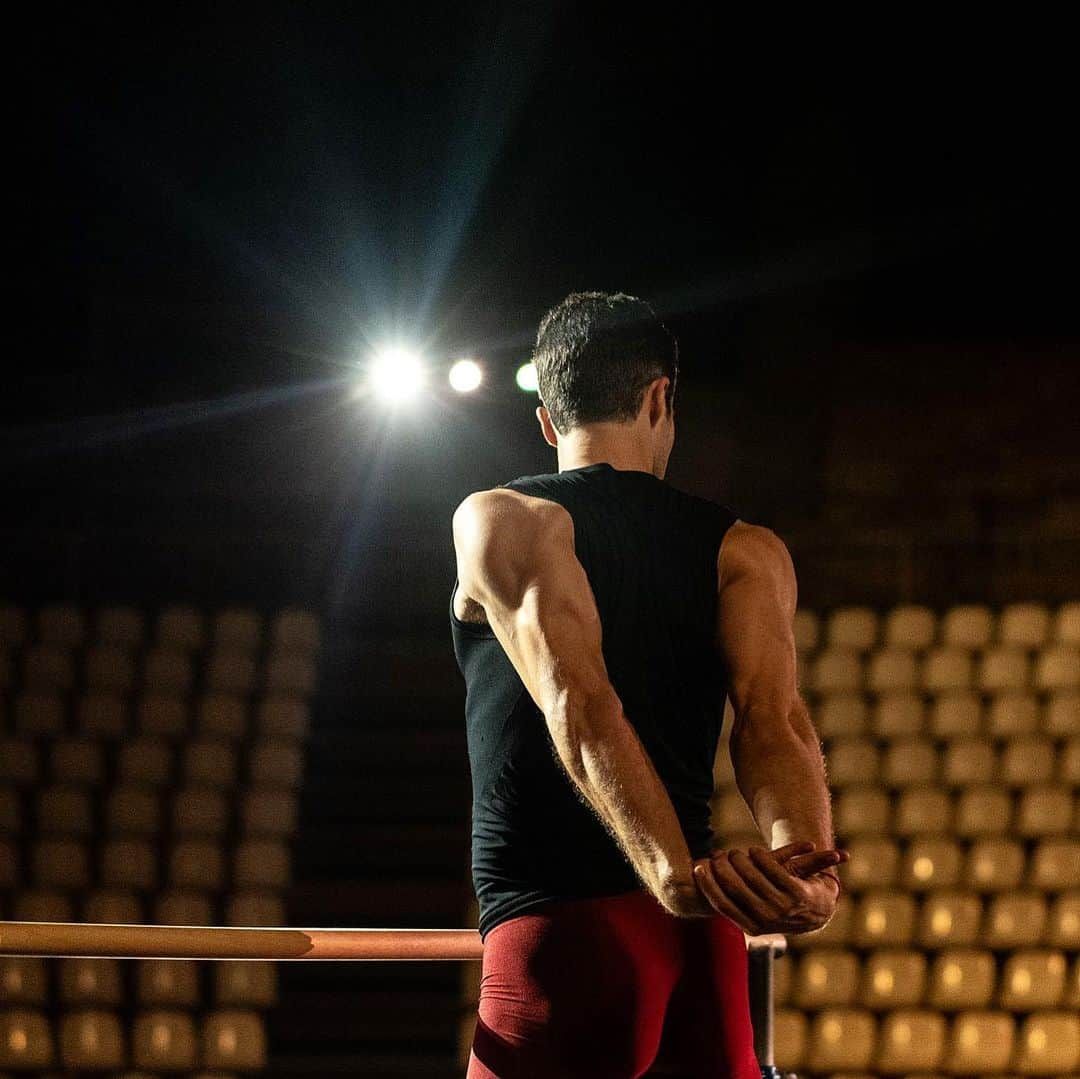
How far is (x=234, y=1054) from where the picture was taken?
4621 mm

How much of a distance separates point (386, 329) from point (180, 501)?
4.18 ft

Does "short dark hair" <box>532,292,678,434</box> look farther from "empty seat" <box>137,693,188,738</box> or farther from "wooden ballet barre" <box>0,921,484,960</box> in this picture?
"empty seat" <box>137,693,188,738</box>

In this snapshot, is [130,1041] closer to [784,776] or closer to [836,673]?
[836,673]

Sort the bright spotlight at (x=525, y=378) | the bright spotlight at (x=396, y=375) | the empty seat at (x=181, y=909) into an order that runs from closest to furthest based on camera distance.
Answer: the empty seat at (x=181, y=909)
the bright spotlight at (x=525, y=378)
the bright spotlight at (x=396, y=375)

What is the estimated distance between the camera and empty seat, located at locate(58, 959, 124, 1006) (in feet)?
15.4

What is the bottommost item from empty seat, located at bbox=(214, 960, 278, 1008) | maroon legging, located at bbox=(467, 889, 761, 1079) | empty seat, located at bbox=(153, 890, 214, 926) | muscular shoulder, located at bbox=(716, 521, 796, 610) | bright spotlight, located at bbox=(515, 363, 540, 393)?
empty seat, located at bbox=(214, 960, 278, 1008)

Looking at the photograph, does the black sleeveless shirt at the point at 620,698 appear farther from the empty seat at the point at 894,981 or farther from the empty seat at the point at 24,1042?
the empty seat at the point at 894,981

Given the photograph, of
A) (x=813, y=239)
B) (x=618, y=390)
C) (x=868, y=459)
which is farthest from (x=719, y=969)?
Result: (x=813, y=239)

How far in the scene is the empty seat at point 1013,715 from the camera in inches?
209

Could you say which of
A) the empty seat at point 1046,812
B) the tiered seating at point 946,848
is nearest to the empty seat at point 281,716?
the tiered seating at point 946,848

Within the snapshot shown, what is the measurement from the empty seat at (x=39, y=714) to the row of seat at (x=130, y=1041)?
1.12 m

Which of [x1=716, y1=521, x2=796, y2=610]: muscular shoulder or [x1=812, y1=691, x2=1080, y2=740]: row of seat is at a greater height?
[x1=812, y1=691, x2=1080, y2=740]: row of seat

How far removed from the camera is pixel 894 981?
4918 mm

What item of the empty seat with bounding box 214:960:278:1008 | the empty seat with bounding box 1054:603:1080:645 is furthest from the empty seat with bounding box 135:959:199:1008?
the empty seat with bounding box 1054:603:1080:645
